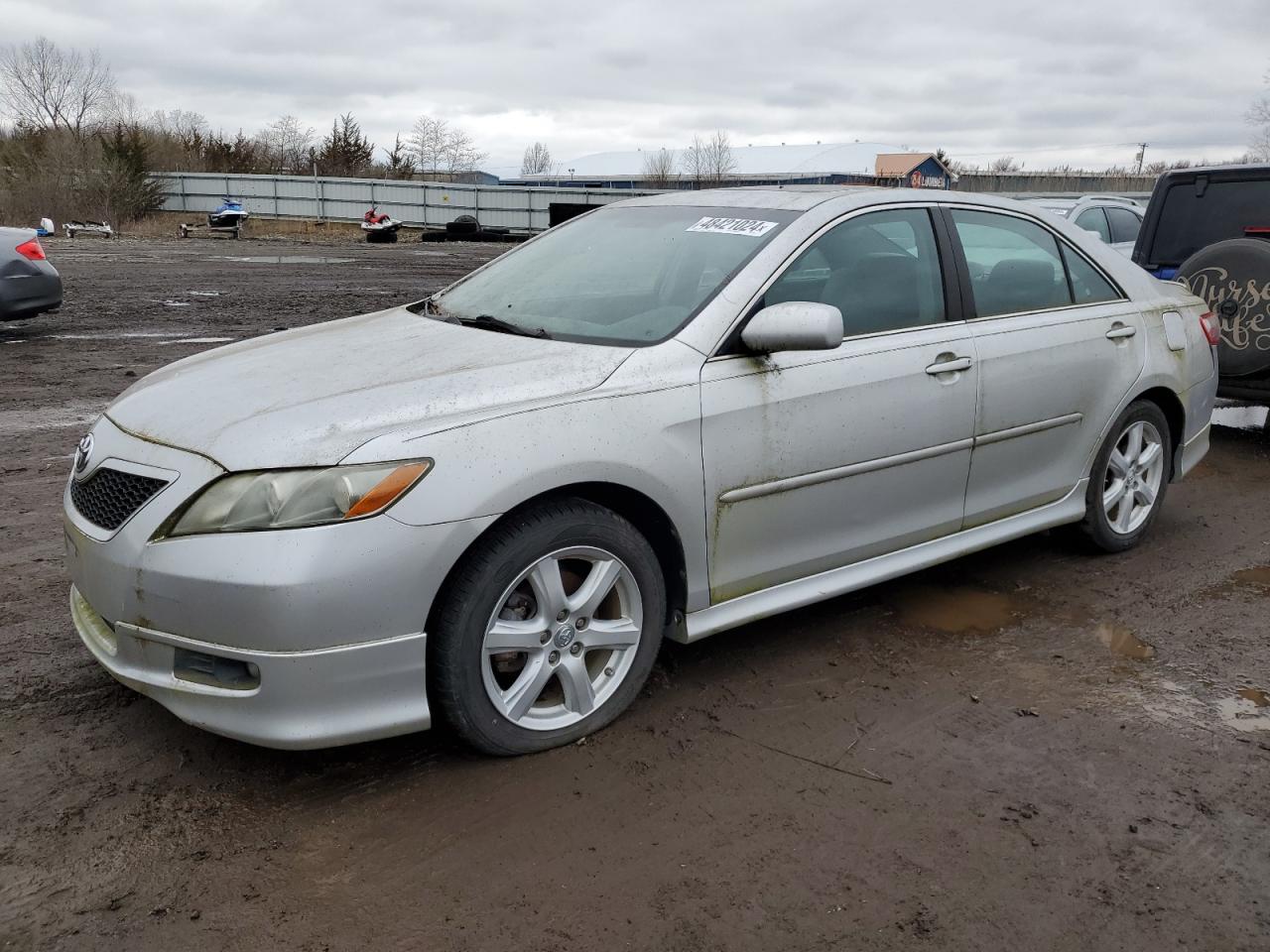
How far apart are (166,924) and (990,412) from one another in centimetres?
331

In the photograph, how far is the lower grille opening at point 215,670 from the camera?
2762 millimetres

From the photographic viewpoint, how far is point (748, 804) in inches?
118

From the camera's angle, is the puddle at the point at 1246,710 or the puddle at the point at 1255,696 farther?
the puddle at the point at 1255,696

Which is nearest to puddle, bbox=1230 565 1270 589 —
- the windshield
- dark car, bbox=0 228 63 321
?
the windshield

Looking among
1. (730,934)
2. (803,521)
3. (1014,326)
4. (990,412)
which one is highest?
(1014,326)

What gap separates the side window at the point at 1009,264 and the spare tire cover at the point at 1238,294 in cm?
259

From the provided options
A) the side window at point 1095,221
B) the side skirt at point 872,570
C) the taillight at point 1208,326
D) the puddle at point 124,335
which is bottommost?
the side skirt at point 872,570

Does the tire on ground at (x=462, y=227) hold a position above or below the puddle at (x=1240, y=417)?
above

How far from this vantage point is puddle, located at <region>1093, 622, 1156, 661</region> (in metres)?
4.10

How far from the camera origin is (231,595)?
2682mm

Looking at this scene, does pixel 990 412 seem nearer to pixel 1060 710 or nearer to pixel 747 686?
pixel 1060 710

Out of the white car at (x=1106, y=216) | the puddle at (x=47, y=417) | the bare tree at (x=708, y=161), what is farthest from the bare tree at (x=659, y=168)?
the puddle at (x=47, y=417)

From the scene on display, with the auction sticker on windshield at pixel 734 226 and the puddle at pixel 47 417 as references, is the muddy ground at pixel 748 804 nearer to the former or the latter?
the auction sticker on windshield at pixel 734 226

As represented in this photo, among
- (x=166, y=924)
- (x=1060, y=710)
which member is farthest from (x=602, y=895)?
(x=1060, y=710)
